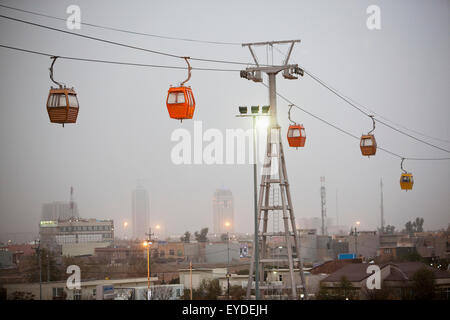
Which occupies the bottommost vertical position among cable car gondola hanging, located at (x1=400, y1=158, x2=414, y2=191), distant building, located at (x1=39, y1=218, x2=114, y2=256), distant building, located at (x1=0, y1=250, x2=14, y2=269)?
distant building, located at (x1=0, y1=250, x2=14, y2=269)

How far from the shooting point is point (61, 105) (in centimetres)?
2277

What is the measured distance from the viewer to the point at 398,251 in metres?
96.6

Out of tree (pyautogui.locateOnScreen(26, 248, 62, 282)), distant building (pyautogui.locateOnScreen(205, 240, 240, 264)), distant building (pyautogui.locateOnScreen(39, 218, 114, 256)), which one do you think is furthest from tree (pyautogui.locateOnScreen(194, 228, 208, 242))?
tree (pyautogui.locateOnScreen(26, 248, 62, 282))

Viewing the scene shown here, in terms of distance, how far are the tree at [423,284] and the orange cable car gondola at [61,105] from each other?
35589 millimetres

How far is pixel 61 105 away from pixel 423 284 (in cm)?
3750

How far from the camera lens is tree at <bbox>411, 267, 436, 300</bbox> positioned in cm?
5109

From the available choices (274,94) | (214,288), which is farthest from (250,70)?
(214,288)

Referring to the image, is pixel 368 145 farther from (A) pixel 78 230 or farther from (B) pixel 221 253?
(A) pixel 78 230

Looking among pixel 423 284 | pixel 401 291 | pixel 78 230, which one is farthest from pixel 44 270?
pixel 78 230

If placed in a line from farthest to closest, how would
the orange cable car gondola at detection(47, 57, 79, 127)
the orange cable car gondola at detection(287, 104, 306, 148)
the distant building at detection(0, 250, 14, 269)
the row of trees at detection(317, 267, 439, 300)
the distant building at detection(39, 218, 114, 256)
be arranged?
the distant building at detection(39, 218, 114, 256) → the distant building at detection(0, 250, 14, 269) → the row of trees at detection(317, 267, 439, 300) → the orange cable car gondola at detection(287, 104, 306, 148) → the orange cable car gondola at detection(47, 57, 79, 127)

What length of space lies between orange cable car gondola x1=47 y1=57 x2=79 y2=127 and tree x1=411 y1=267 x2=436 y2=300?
117 feet

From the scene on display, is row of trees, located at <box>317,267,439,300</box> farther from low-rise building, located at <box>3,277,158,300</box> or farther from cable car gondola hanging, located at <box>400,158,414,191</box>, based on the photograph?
low-rise building, located at <box>3,277,158,300</box>
